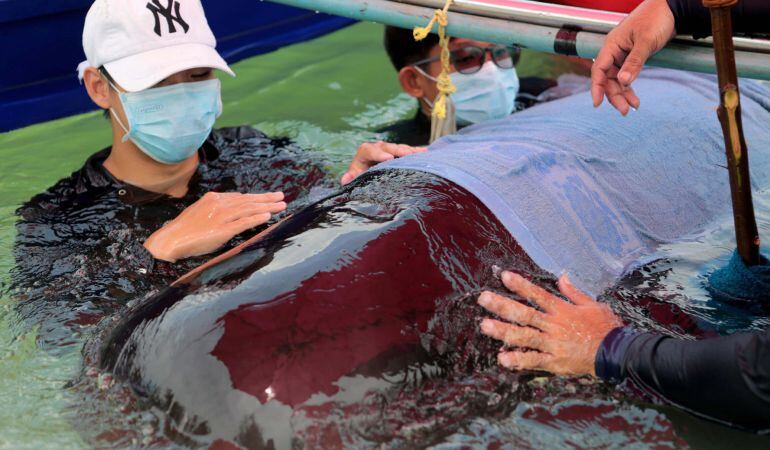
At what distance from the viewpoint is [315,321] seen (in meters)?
2.07

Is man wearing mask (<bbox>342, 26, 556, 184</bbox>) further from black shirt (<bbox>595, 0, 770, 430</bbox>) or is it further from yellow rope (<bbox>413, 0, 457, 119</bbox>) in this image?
black shirt (<bbox>595, 0, 770, 430</bbox>)

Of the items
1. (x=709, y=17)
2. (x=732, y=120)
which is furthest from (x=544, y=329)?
(x=709, y=17)

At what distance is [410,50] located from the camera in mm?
4879

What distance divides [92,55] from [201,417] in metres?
2.14

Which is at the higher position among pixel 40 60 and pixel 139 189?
pixel 40 60

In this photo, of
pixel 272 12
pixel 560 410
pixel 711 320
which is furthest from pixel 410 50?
pixel 560 410

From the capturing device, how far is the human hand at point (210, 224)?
124 inches

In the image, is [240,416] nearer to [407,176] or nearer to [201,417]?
[201,417]

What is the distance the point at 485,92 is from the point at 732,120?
2.19m

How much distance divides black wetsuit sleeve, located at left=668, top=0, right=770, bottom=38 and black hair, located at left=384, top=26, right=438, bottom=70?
2100mm

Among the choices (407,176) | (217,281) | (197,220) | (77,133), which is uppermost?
(407,176)

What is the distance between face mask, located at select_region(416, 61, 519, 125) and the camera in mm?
4465

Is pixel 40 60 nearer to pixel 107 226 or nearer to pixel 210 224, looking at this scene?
pixel 107 226

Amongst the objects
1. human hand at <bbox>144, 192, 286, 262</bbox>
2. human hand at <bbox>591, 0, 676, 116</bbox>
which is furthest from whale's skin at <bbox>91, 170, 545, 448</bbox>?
human hand at <bbox>144, 192, 286, 262</bbox>
